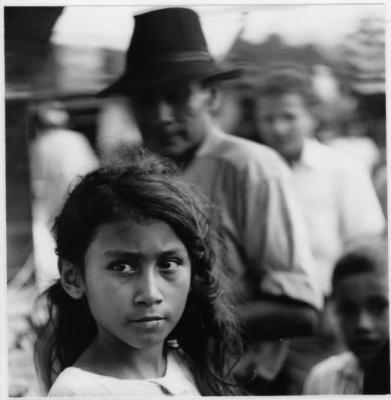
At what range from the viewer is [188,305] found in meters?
3.50

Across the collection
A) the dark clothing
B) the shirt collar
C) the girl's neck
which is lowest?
the dark clothing

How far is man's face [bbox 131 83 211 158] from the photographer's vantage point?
3594 mm

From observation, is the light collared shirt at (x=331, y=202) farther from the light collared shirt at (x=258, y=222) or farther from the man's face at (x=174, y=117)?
the man's face at (x=174, y=117)

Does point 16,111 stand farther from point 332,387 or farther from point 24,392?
point 332,387

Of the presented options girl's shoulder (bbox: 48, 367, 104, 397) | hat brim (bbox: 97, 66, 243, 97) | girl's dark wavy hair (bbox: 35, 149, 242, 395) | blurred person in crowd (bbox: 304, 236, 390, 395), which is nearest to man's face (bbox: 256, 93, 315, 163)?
hat brim (bbox: 97, 66, 243, 97)

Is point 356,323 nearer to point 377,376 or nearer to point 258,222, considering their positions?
point 377,376

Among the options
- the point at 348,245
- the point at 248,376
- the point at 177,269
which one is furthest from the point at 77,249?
the point at 348,245

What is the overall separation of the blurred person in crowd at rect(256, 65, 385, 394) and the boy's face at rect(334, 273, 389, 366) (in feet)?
0.20

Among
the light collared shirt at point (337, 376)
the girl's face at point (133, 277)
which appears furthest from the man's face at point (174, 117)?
the light collared shirt at point (337, 376)

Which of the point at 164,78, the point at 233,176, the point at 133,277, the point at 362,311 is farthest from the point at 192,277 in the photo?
the point at 164,78

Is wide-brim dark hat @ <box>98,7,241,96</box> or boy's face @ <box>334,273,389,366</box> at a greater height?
wide-brim dark hat @ <box>98,7,241,96</box>

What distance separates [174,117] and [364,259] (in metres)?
1.13

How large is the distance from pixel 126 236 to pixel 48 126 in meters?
0.67

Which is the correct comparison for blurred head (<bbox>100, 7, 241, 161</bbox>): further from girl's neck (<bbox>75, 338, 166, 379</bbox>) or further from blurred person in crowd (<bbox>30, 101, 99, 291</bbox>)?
girl's neck (<bbox>75, 338, 166, 379</bbox>)
